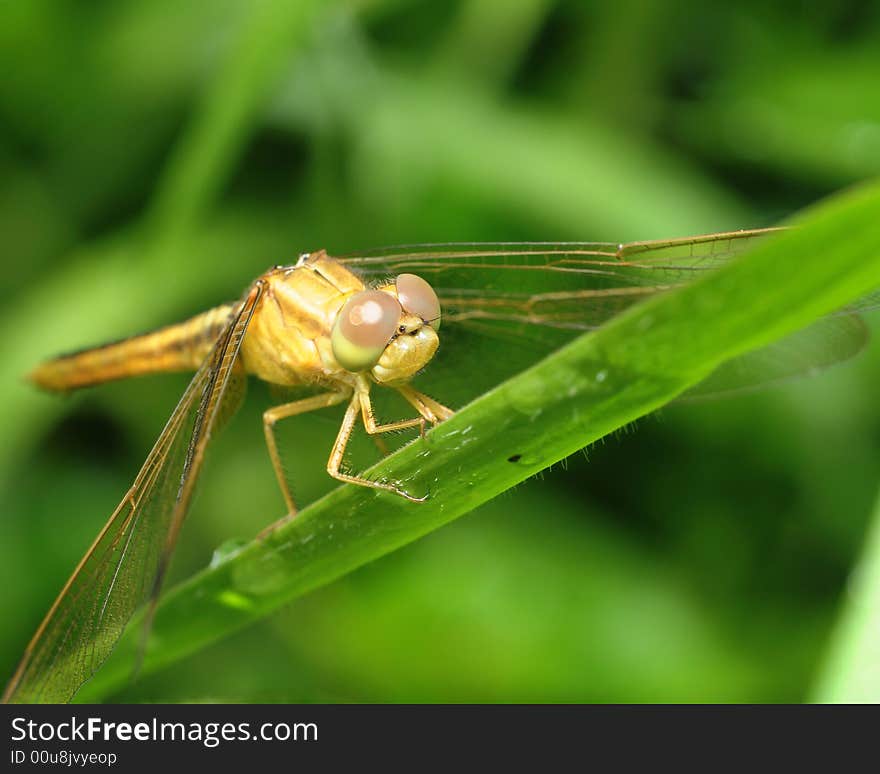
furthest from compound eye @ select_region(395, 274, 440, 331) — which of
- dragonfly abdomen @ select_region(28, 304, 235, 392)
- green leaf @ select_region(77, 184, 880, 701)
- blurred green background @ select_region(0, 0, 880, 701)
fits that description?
blurred green background @ select_region(0, 0, 880, 701)

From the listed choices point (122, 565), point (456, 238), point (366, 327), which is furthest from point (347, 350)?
point (456, 238)

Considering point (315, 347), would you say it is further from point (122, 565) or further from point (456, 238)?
point (456, 238)

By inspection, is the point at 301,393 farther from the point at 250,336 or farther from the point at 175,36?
the point at 175,36

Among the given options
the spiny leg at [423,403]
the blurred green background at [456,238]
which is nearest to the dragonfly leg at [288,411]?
the spiny leg at [423,403]

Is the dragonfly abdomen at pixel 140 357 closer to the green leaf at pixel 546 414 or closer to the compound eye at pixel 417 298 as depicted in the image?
the compound eye at pixel 417 298

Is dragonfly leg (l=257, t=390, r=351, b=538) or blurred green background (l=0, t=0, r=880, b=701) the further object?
blurred green background (l=0, t=0, r=880, b=701)

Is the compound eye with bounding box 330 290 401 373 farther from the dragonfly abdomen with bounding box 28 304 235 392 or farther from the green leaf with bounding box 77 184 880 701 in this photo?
the green leaf with bounding box 77 184 880 701
